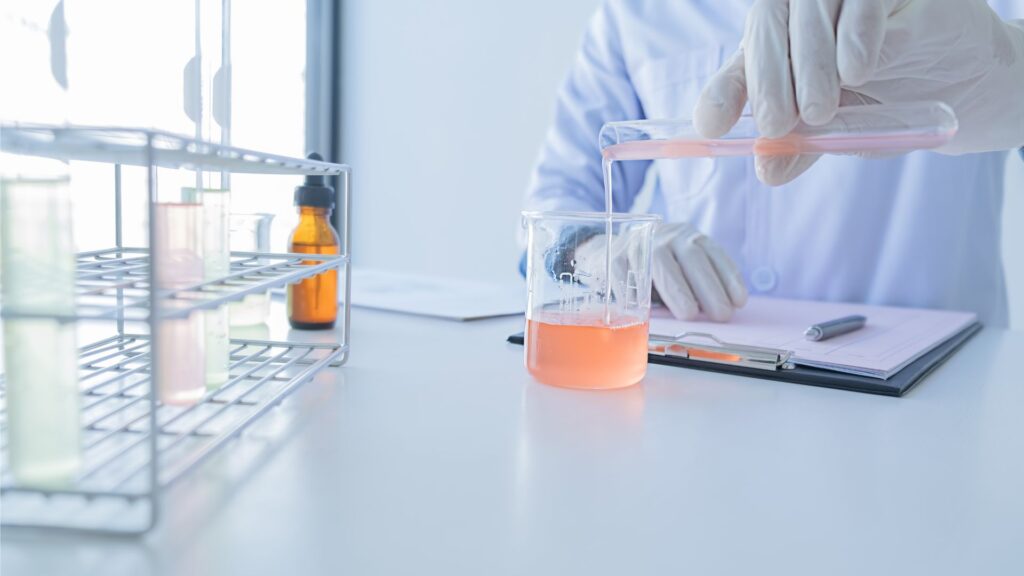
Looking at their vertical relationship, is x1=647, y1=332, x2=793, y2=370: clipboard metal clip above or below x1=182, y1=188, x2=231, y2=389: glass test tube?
below

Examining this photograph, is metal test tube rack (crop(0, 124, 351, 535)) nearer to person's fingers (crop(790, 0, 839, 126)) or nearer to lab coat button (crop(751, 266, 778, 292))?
person's fingers (crop(790, 0, 839, 126))

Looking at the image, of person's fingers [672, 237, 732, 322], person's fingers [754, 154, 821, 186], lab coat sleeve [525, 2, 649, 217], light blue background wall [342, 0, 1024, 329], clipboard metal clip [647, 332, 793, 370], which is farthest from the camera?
light blue background wall [342, 0, 1024, 329]

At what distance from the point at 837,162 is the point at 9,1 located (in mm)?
1781

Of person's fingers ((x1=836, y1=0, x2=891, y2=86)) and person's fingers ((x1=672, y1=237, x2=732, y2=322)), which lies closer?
person's fingers ((x1=836, y1=0, x2=891, y2=86))

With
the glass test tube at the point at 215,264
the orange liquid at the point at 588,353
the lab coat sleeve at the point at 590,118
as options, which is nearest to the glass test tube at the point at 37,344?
the glass test tube at the point at 215,264

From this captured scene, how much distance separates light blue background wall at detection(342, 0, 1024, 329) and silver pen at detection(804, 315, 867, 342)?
203cm

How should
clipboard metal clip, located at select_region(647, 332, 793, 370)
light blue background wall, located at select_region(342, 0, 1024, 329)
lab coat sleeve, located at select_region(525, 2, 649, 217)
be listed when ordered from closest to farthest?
clipboard metal clip, located at select_region(647, 332, 793, 370)
lab coat sleeve, located at select_region(525, 2, 649, 217)
light blue background wall, located at select_region(342, 0, 1024, 329)

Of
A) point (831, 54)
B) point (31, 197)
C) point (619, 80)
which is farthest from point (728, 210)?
point (31, 197)

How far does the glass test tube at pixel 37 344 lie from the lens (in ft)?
1.48

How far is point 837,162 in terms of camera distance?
1.68 m

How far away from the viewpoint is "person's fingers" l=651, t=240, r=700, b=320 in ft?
3.84

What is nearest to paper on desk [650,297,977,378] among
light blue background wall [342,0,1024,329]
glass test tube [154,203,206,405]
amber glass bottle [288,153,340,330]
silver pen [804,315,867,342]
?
silver pen [804,315,867,342]

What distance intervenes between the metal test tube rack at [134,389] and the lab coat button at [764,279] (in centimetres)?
117

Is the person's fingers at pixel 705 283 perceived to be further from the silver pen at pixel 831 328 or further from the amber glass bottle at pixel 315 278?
the amber glass bottle at pixel 315 278
